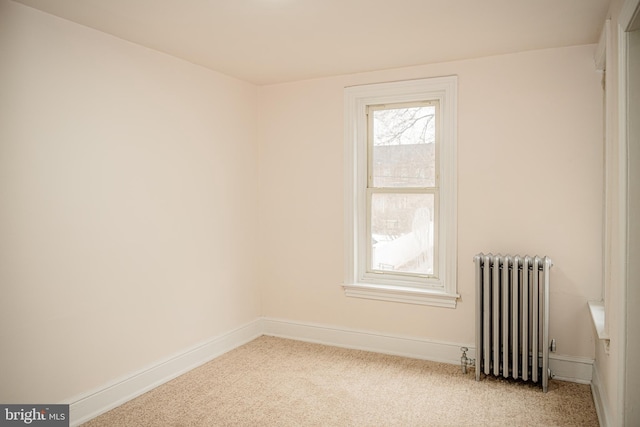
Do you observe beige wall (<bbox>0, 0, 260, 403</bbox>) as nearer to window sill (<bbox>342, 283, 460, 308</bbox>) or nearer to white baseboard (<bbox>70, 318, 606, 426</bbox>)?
white baseboard (<bbox>70, 318, 606, 426</bbox>)

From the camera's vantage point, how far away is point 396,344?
13.2 feet

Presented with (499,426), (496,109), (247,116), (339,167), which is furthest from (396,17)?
(499,426)

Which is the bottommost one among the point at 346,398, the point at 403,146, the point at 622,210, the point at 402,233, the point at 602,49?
the point at 346,398

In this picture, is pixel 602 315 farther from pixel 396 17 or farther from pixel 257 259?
pixel 257 259

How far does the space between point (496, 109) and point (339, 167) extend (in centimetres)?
139

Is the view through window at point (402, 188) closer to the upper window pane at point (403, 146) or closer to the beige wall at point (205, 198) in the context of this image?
the upper window pane at point (403, 146)

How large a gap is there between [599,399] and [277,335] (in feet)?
8.86

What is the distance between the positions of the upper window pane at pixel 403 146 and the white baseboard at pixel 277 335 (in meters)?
1.36

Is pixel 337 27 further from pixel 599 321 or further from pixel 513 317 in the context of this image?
pixel 599 321

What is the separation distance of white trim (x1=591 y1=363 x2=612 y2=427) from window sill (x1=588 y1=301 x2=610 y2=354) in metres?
0.36

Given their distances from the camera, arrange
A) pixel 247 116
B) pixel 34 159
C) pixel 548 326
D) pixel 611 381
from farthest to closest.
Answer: pixel 247 116, pixel 548 326, pixel 34 159, pixel 611 381

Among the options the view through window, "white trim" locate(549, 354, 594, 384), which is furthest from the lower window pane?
"white trim" locate(549, 354, 594, 384)

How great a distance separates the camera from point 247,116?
442 cm

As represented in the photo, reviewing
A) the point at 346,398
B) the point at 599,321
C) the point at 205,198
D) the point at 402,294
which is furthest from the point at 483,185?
the point at 205,198
